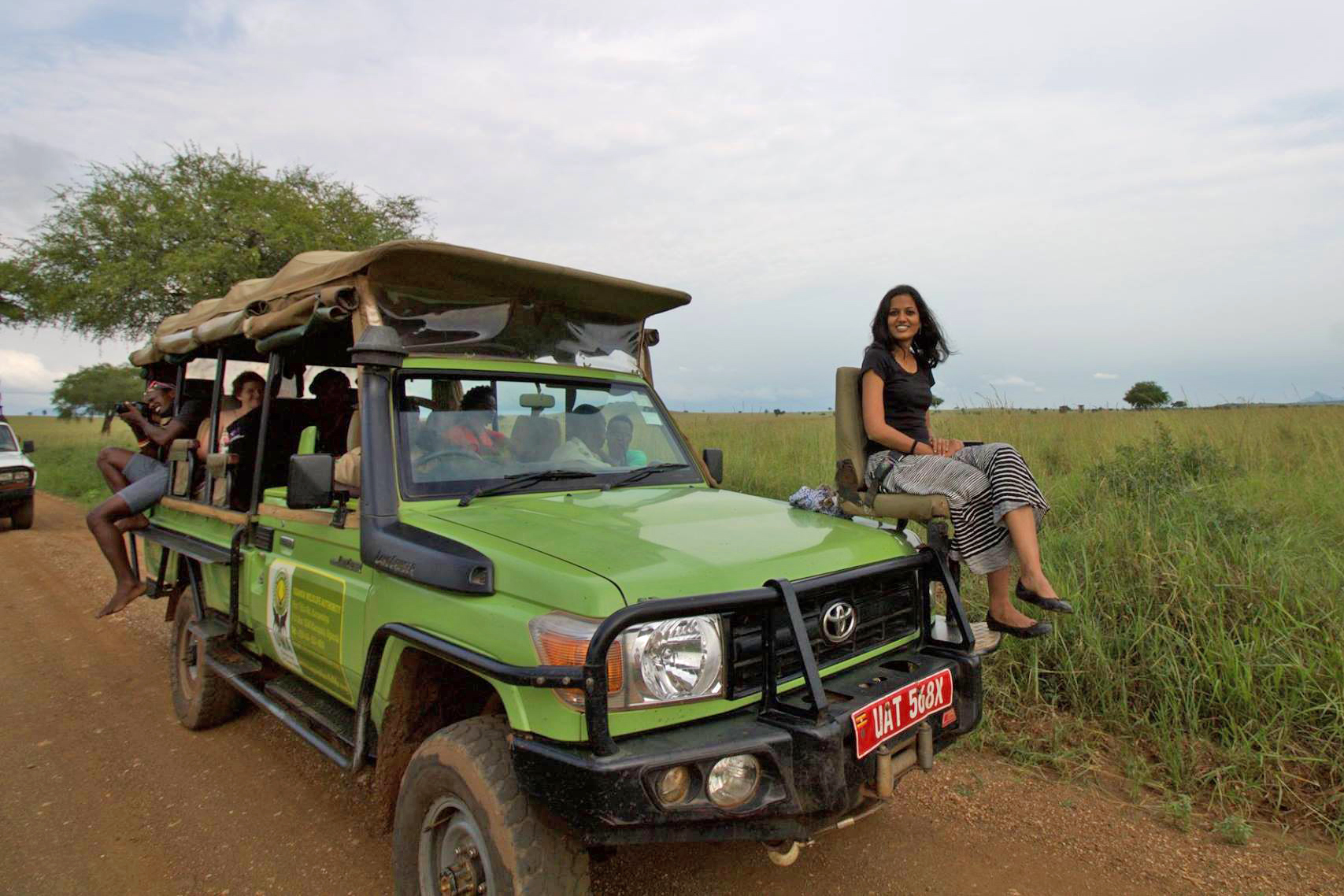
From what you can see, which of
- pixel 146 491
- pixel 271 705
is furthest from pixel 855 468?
pixel 146 491

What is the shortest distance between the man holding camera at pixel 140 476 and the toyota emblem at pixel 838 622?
15.1ft

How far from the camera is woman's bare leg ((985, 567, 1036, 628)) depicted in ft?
11.0

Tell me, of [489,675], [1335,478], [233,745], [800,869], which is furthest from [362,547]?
[1335,478]

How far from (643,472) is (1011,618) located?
1.67 m

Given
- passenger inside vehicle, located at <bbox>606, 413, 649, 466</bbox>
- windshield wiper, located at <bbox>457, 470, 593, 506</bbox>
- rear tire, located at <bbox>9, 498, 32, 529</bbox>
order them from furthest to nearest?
rear tire, located at <bbox>9, 498, 32, 529</bbox> < passenger inside vehicle, located at <bbox>606, 413, 649, 466</bbox> < windshield wiper, located at <bbox>457, 470, 593, 506</bbox>

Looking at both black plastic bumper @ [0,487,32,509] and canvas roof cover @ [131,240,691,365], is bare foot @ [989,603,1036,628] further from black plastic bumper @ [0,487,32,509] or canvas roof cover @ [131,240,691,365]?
black plastic bumper @ [0,487,32,509]

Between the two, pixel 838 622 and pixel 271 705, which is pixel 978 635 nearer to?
pixel 838 622

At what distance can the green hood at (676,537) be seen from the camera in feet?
7.36

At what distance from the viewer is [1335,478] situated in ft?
20.6

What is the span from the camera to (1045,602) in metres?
3.14

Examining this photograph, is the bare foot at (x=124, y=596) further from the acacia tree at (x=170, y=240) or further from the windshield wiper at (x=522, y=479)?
the acacia tree at (x=170, y=240)

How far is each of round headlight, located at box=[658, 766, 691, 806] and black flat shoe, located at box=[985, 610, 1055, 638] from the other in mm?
1806

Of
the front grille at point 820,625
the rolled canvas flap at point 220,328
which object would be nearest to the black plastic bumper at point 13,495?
the rolled canvas flap at point 220,328

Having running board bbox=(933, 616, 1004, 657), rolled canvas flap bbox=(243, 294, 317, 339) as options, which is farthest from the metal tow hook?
rolled canvas flap bbox=(243, 294, 317, 339)
